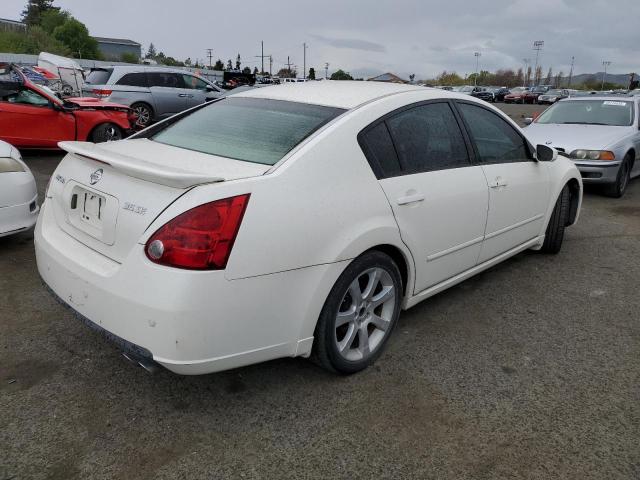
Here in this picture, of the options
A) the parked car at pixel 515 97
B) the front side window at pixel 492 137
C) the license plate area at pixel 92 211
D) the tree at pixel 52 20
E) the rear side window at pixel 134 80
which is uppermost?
the tree at pixel 52 20

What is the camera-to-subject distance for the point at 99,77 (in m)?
13.4

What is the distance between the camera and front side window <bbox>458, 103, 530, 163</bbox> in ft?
11.7

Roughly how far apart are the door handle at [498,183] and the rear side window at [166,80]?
38.6ft

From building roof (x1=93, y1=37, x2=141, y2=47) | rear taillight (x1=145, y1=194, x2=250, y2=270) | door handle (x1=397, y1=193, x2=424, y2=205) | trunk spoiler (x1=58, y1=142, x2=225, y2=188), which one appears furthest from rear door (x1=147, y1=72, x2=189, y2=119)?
building roof (x1=93, y1=37, x2=141, y2=47)

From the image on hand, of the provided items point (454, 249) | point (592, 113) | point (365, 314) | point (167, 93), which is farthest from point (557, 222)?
point (167, 93)

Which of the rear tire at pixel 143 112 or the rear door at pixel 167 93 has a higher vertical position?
the rear door at pixel 167 93

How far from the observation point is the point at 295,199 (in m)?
2.30

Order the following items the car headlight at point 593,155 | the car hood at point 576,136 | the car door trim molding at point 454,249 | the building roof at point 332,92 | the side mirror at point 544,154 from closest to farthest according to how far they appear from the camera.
A: the building roof at point 332,92, the car door trim molding at point 454,249, the side mirror at point 544,154, the car headlight at point 593,155, the car hood at point 576,136

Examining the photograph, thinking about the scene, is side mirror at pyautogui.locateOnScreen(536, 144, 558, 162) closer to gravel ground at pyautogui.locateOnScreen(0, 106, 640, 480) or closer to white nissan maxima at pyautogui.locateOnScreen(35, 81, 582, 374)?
white nissan maxima at pyautogui.locateOnScreen(35, 81, 582, 374)

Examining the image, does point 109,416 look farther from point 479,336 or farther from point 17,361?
point 479,336

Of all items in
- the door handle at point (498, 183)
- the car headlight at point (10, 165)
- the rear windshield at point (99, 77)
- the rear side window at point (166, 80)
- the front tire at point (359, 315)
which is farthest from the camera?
the rear side window at point (166, 80)

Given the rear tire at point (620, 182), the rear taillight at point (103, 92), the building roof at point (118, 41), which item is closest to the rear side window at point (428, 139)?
the rear tire at point (620, 182)

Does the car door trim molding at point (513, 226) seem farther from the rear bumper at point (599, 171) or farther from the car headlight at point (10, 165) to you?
the car headlight at point (10, 165)

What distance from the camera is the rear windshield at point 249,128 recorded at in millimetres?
2631
